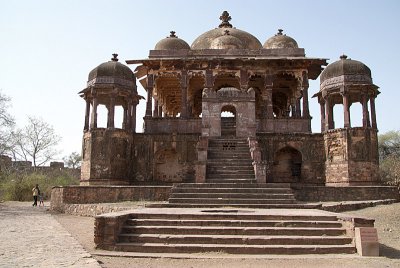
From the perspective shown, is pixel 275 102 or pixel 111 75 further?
pixel 275 102

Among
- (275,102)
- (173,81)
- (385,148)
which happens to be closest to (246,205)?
(173,81)

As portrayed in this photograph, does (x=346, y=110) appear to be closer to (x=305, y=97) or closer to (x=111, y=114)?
(x=305, y=97)

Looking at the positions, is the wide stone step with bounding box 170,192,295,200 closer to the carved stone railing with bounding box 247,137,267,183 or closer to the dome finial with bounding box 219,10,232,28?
the carved stone railing with bounding box 247,137,267,183

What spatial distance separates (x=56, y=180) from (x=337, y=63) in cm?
2654

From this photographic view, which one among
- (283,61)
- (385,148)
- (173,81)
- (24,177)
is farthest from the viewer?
(385,148)

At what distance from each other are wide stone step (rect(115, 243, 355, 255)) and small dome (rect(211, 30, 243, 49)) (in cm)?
1745

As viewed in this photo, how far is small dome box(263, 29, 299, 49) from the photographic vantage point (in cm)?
2609

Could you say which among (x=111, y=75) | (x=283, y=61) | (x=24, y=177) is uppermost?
(x=283, y=61)

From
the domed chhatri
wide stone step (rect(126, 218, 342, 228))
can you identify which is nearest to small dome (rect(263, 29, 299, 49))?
the domed chhatri

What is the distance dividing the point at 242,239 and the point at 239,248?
0.30m

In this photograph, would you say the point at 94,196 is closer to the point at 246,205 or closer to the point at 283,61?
the point at 246,205

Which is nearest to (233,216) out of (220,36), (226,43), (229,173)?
(229,173)

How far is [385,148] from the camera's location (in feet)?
154

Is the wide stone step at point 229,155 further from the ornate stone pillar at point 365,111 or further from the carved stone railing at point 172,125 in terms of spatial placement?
the ornate stone pillar at point 365,111
